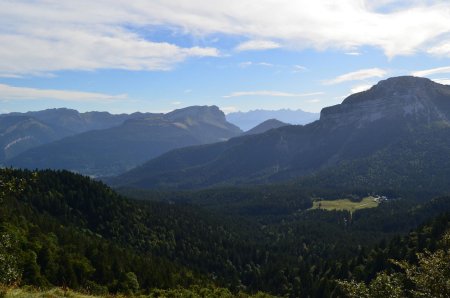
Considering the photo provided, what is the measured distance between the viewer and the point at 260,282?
19338 centimetres

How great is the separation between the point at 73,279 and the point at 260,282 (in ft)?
399

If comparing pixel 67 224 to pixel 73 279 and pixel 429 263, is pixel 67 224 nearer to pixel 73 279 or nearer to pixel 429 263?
pixel 73 279

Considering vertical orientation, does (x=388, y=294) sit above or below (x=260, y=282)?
above

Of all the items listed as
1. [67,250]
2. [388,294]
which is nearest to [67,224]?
[67,250]

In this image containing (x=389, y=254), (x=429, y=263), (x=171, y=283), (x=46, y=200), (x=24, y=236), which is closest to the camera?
(x=429, y=263)

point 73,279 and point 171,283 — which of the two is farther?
point 171,283

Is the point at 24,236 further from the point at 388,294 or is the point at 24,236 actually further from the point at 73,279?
the point at 388,294

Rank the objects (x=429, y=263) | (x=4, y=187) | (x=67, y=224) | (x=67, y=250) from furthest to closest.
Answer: (x=67, y=224)
(x=67, y=250)
(x=4, y=187)
(x=429, y=263)

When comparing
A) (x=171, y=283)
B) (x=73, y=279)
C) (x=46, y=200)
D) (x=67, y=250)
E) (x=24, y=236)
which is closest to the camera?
(x=73, y=279)

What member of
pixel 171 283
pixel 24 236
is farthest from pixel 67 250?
pixel 171 283

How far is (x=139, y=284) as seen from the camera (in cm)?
10875

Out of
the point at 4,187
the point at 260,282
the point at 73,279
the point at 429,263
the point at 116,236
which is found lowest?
the point at 260,282

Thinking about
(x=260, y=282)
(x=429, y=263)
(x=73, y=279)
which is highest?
(x=429, y=263)

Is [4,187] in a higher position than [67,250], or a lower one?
higher
